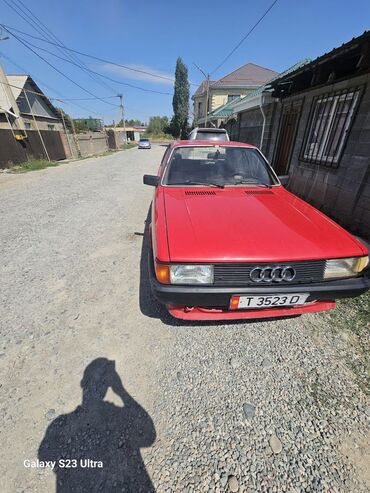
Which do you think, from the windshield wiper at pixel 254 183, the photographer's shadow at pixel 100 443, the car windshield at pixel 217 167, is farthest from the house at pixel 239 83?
the photographer's shadow at pixel 100 443

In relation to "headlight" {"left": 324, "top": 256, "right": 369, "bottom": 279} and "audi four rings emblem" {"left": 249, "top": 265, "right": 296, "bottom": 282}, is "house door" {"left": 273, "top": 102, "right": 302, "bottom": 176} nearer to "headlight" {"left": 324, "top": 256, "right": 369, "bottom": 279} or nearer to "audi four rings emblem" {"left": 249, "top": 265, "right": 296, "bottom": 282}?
"headlight" {"left": 324, "top": 256, "right": 369, "bottom": 279}

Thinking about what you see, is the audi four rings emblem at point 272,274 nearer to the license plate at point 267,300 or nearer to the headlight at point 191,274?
the license plate at point 267,300

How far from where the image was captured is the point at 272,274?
164 centimetres

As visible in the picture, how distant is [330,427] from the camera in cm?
146

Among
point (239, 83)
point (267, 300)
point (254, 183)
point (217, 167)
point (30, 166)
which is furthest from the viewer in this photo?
point (239, 83)

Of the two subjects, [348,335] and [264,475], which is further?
[348,335]

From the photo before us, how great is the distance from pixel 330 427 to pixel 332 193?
442 centimetres

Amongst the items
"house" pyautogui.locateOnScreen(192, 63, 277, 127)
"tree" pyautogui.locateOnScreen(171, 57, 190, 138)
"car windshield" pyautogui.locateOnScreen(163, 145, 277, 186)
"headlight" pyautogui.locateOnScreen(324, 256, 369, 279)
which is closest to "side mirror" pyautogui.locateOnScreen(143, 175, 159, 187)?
"car windshield" pyautogui.locateOnScreen(163, 145, 277, 186)

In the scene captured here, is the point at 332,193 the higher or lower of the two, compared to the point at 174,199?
lower

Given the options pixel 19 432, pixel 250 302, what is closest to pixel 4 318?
pixel 19 432

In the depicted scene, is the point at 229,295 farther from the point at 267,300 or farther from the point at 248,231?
the point at 248,231

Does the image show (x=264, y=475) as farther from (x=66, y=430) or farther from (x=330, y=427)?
(x=66, y=430)

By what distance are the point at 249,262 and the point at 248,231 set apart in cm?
31

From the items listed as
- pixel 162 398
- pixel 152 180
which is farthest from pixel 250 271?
pixel 152 180
